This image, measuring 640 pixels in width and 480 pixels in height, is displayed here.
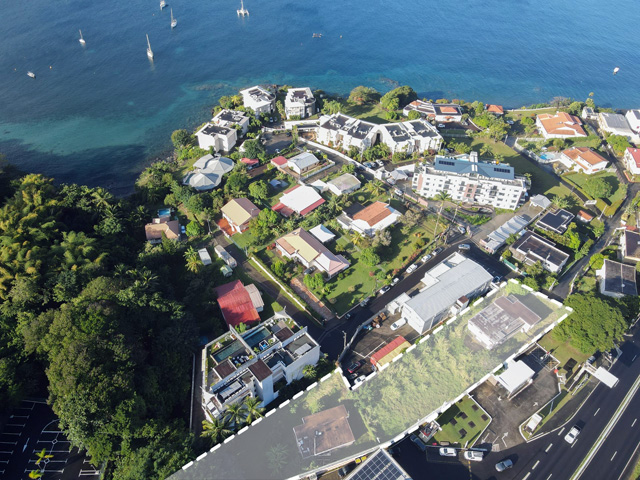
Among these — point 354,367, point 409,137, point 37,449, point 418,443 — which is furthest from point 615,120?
point 37,449

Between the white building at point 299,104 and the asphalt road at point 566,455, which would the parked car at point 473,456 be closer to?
the asphalt road at point 566,455

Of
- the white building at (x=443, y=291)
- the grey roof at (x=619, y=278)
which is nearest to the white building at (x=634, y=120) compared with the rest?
the grey roof at (x=619, y=278)

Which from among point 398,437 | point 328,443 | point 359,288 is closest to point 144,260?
point 359,288

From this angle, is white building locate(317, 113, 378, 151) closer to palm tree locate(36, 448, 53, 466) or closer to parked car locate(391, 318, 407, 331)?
parked car locate(391, 318, 407, 331)

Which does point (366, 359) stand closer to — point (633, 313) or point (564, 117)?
point (633, 313)

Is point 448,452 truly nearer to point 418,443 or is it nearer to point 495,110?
point 418,443

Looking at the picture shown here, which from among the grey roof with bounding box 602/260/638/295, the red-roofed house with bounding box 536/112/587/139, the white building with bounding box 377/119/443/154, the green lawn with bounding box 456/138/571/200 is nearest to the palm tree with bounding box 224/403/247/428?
the grey roof with bounding box 602/260/638/295
